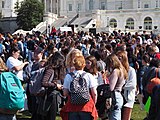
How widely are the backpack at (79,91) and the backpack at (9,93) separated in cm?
92

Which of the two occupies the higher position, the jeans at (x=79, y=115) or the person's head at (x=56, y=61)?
the person's head at (x=56, y=61)

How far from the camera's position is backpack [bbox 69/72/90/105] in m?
7.05

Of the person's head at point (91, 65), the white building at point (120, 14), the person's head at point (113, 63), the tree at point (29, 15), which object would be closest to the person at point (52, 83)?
the person's head at point (91, 65)

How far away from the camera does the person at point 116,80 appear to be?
26.9ft

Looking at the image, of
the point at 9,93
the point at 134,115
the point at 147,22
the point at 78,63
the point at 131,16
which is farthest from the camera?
the point at 131,16

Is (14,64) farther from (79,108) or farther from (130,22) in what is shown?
(130,22)

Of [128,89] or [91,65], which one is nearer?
[91,65]

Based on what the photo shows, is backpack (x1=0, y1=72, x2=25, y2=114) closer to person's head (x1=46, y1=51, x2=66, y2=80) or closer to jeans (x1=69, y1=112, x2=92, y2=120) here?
jeans (x1=69, y1=112, x2=92, y2=120)

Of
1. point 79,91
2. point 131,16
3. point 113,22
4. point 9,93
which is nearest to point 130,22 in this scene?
point 131,16

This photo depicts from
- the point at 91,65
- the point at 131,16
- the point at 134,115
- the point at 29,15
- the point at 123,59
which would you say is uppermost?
the point at 131,16

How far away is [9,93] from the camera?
21.5 ft

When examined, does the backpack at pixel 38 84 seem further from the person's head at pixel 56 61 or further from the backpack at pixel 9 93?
the backpack at pixel 9 93

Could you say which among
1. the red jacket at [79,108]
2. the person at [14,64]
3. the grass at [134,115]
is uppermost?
the person at [14,64]

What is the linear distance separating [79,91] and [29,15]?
7165 cm
